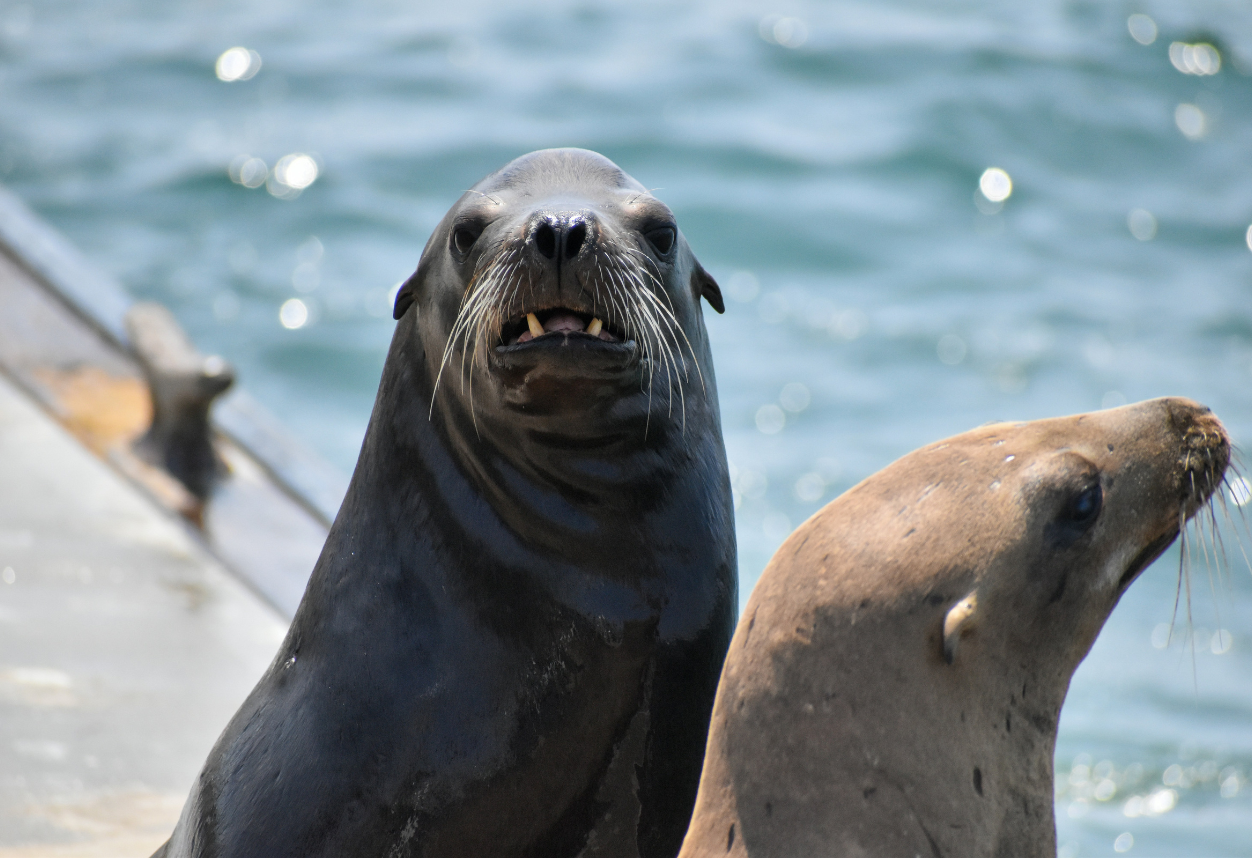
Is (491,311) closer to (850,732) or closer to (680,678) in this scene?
(680,678)

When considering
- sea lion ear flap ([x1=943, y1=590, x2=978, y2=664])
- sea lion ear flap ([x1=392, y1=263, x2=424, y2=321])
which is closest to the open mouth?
sea lion ear flap ([x1=392, y1=263, x2=424, y2=321])

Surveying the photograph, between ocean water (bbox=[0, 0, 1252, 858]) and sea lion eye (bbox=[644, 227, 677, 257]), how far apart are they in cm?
407

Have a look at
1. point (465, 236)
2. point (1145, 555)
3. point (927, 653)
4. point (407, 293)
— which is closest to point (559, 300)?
point (465, 236)

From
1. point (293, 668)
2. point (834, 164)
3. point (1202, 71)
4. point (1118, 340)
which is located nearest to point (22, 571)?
point (293, 668)

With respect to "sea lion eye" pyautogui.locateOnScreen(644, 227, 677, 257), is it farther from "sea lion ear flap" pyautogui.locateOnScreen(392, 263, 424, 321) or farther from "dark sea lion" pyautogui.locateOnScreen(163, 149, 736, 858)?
"sea lion ear flap" pyautogui.locateOnScreen(392, 263, 424, 321)

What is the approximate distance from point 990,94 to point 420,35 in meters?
5.21

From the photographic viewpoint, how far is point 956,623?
7.79 ft

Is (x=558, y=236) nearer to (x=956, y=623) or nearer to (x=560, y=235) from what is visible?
(x=560, y=235)

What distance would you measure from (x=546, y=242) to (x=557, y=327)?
0.16 metres

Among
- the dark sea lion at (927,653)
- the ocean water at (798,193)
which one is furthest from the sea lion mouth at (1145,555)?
the ocean water at (798,193)

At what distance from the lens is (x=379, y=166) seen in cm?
1246

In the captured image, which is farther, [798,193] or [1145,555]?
[798,193]

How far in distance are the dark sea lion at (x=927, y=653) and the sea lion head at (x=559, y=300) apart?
0.56 meters

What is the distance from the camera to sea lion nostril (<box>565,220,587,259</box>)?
2.88m
